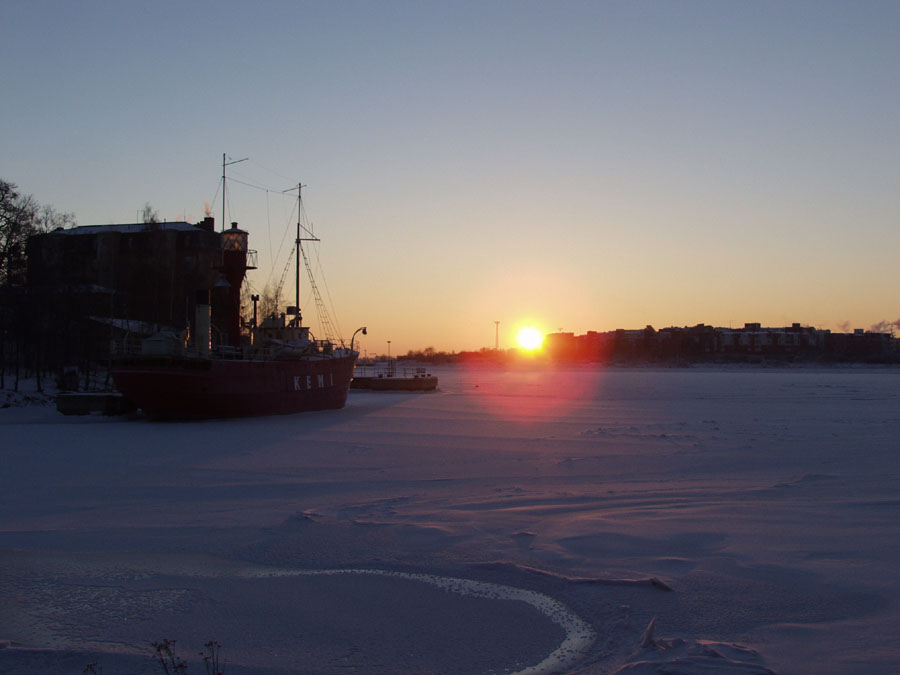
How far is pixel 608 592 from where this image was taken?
7.44 metres

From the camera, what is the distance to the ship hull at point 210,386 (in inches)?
1152

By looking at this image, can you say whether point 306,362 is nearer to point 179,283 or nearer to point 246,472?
point 246,472

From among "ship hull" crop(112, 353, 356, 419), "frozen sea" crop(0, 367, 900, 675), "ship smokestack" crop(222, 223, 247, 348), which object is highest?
"ship smokestack" crop(222, 223, 247, 348)

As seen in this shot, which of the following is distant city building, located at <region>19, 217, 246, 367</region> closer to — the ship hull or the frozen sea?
the ship hull

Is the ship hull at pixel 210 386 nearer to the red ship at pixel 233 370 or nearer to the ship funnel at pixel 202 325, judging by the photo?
the red ship at pixel 233 370

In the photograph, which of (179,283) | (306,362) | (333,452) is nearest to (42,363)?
(179,283)

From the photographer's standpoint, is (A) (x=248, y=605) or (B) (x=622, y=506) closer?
(A) (x=248, y=605)

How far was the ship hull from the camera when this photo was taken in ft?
96.0

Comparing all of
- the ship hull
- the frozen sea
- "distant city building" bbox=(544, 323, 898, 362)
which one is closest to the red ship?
the ship hull

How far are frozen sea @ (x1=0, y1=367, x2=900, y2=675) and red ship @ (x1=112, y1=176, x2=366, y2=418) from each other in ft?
36.2

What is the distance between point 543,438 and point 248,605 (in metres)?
15.8

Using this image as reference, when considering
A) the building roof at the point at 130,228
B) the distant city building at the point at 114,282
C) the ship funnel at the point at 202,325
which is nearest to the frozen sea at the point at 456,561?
the ship funnel at the point at 202,325

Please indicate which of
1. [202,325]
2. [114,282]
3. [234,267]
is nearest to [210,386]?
[202,325]

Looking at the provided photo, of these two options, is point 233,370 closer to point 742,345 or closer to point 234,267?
point 234,267
